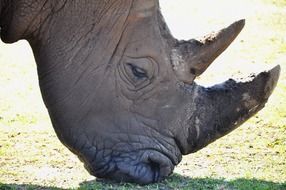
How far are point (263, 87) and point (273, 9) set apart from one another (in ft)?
26.4

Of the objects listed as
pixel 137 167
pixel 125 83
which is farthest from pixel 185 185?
pixel 125 83

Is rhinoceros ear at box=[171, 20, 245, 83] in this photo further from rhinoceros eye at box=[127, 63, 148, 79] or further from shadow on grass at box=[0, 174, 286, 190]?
shadow on grass at box=[0, 174, 286, 190]

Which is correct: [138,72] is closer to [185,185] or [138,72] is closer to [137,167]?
[137,167]

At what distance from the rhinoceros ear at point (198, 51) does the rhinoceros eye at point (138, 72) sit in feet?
0.72

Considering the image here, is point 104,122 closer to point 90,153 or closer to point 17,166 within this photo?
point 90,153

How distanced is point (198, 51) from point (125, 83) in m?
0.57

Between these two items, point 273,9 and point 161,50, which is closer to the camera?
point 161,50

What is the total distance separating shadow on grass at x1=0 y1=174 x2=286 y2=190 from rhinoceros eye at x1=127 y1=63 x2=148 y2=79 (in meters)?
0.78

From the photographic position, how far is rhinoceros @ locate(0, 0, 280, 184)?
5789 mm

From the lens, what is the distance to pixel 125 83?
584cm

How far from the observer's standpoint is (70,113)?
5.80m

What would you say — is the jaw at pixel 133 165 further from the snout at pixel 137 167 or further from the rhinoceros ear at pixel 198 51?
the rhinoceros ear at pixel 198 51

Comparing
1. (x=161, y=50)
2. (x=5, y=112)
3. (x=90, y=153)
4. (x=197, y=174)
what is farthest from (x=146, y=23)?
(x=5, y=112)

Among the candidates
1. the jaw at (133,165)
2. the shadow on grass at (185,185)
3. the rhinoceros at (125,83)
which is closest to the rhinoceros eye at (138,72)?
the rhinoceros at (125,83)
